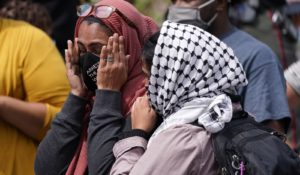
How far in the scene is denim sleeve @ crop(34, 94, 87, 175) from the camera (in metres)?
3.89

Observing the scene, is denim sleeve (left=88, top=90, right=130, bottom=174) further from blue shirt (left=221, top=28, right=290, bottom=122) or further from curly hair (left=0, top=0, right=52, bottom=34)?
curly hair (left=0, top=0, right=52, bottom=34)

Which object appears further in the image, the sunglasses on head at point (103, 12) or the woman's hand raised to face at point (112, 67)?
the sunglasses on head at point (103, 12)

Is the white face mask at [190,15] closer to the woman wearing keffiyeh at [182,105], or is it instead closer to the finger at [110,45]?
the finger at [110,45]

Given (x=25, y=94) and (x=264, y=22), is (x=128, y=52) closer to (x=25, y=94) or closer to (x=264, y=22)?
(x=25, y=94)

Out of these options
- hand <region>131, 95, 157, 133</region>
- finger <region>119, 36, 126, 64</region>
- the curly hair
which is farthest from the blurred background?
hand <region>131, 95, 157, 133</region>

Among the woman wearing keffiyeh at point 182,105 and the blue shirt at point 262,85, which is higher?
the woman wearing keffiyeh at point 182,105

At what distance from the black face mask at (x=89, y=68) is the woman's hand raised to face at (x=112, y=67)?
2.5 inches

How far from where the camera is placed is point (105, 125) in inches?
144

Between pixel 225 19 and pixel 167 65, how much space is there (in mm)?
1274

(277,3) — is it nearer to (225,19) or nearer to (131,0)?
(131,0)

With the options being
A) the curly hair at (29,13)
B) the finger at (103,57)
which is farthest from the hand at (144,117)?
the curly hair at (29,13)

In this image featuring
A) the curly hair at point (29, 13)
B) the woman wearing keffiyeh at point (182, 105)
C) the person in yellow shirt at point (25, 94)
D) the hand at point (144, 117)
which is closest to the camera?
the woman wearing keffiyeh at point (182, 105)

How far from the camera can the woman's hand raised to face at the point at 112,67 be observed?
12.3 ft

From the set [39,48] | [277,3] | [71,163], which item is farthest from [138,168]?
[277,3]
